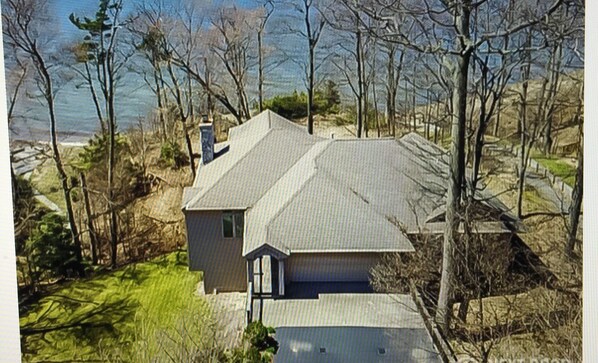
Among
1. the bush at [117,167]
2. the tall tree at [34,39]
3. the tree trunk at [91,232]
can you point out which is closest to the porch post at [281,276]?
the bush at [117,167]

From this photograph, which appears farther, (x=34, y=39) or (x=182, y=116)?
(x=182, y=116)

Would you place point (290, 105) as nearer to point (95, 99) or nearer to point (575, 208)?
point (95, 99)

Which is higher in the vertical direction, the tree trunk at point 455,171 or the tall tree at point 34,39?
the tall tree at point 34,39

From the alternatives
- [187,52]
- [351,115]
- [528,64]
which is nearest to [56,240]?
[187,52]

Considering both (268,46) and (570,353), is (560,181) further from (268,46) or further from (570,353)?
(268,46)

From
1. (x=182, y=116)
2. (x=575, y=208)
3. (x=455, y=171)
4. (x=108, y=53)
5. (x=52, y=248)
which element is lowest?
(x=52, y=248)

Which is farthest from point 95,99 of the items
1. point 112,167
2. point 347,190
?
point 347,190

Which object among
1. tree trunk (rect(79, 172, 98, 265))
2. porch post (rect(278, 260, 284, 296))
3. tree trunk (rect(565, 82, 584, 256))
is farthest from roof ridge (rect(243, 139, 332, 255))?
tree trunk (rect(565, 82, 584, 256))

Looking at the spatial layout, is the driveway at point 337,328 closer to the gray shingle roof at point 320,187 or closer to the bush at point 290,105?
the gray shingle roof at point 320,187
